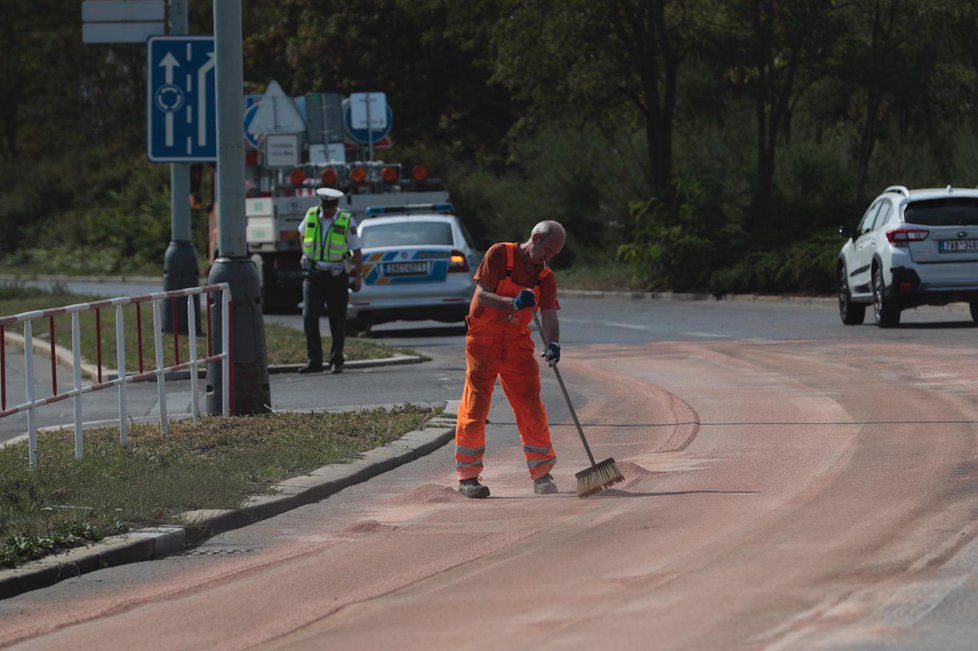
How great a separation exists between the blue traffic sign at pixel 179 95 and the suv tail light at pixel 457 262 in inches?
333

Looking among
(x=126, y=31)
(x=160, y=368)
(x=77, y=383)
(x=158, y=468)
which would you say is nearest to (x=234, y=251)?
(x=160, y=368)

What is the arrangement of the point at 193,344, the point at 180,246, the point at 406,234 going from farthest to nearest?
the point at 406,234 → the point at 180,246 → the point at 193,344

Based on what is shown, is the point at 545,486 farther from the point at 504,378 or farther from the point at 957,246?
the point at 957,246

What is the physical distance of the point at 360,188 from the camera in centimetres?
2958

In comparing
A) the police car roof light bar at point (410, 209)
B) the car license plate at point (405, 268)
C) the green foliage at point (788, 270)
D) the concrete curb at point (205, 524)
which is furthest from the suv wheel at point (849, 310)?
the concrete curb at point (205, 524)

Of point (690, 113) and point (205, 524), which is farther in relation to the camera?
point (690, 113)

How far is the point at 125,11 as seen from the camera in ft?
61.8

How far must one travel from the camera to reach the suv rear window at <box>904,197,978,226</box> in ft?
72.6

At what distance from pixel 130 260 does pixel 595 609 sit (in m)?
49.9

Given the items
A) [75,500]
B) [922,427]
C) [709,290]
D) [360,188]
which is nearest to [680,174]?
[709,290]

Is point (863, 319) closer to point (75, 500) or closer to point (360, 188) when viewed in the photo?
point (360, 188)

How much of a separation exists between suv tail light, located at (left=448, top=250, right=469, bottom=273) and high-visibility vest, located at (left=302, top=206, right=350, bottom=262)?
5.58 meters

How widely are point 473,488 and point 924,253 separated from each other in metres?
13.1

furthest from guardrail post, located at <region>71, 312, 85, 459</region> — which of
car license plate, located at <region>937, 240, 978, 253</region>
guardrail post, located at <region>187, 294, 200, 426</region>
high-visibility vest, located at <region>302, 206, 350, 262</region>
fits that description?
car license plate, located at <region>937, 240, 978, 253</region>
